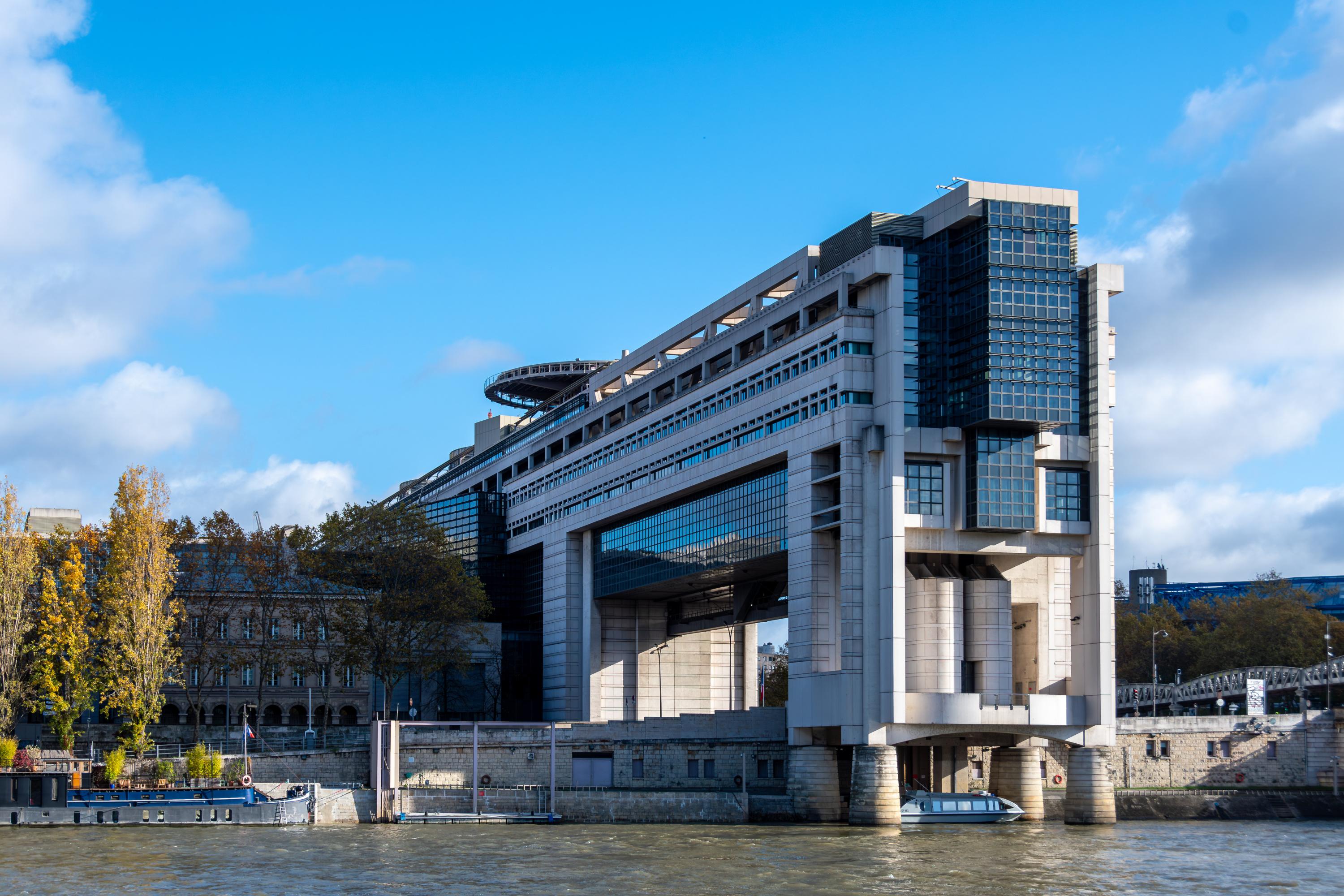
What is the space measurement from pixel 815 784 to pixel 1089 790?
52.0 feet

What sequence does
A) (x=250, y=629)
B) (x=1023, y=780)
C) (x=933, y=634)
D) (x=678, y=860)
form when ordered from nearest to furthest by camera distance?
(x=678, y=860), (x=933, y=634), (x=1023, y=780), (x=250, y=629)

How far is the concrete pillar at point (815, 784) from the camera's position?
95875 mm

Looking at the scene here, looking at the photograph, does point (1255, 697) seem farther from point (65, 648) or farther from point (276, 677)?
point (65, 648)

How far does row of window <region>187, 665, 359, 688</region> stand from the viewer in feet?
416

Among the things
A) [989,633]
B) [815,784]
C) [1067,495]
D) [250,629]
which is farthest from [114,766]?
[1067,495]

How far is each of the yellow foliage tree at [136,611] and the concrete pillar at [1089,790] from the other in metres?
Result: 57.4

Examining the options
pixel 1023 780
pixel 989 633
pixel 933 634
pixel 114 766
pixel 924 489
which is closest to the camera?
pixel 933 634

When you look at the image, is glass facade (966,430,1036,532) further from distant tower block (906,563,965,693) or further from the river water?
the river water

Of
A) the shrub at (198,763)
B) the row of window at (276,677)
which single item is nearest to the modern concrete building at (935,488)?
the shrub at (198,763)

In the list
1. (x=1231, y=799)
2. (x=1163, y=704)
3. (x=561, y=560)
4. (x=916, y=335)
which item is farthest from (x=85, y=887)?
(x=1163, y=704)

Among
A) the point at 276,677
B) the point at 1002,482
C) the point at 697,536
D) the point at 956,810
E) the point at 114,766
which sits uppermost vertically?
the point at 1002,482

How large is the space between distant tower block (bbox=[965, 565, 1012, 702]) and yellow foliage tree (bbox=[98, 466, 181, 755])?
51.4m

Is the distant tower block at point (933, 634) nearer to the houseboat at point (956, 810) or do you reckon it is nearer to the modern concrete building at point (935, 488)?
the modern concrete building at point (935, 488)

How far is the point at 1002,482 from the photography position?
94.8 meters
